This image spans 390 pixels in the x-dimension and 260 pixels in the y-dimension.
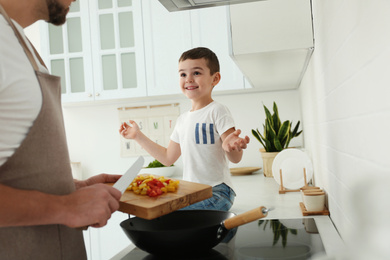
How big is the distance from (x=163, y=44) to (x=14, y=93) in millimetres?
2112

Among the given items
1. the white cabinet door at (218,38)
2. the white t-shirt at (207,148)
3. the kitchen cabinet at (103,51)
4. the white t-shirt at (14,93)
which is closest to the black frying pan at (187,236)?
the white t-shirt at (14,93)

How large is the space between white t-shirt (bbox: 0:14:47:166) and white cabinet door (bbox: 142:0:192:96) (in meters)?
2.01

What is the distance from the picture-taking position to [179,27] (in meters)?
2.65

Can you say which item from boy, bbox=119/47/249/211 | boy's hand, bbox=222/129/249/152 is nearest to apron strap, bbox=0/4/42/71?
boy's hand, bbox=222/129/249/152

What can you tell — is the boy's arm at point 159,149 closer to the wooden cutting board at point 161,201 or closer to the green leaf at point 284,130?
the wooden cutting board at point 161,201

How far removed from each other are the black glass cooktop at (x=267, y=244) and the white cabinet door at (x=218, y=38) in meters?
1.48

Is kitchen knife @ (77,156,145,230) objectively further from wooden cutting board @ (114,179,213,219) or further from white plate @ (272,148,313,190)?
white plate @ (272,148,313,190)

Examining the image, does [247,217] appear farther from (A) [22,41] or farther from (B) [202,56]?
(B) [202,56]

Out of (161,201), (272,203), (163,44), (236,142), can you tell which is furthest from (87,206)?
(163,44)

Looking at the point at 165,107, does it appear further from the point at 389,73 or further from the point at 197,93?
the point at 389,73

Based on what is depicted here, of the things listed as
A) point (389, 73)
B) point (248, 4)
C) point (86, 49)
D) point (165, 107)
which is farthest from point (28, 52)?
point (165, 107)

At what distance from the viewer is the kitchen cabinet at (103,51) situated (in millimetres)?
2732

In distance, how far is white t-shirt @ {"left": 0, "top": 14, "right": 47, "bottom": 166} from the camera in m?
0.61

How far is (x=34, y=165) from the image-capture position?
2.31 feet
